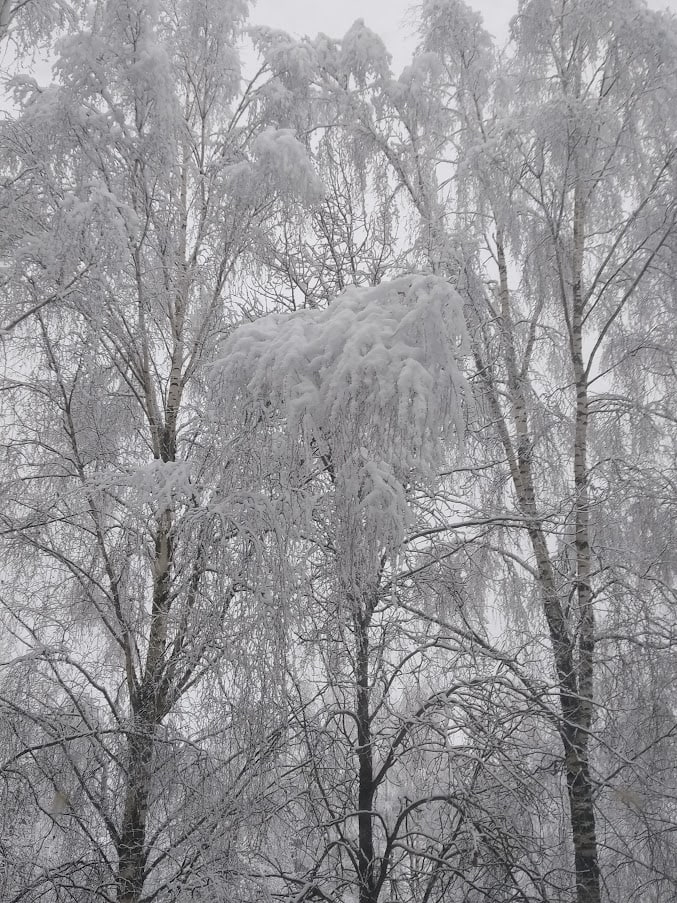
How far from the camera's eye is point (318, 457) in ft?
12.0

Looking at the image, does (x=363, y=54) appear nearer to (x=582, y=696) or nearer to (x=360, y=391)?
(x=360, y=391)

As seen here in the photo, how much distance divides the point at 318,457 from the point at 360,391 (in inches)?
35.1

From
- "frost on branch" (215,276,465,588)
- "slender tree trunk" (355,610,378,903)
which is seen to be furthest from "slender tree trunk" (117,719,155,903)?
"frost on branch" (215,276,465,588)

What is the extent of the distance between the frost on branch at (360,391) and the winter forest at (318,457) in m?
0.02

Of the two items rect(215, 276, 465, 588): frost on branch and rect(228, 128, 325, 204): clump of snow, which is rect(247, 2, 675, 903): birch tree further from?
rect(215, 276, 465, 588): frost on branch

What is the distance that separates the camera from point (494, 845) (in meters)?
4.13

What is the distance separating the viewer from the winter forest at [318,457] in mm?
3428

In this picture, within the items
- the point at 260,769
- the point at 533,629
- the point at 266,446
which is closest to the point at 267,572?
the point at 266,446

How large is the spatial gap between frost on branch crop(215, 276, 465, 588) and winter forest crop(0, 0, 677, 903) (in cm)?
2

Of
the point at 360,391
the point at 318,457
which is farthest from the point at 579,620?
the point at 360,391

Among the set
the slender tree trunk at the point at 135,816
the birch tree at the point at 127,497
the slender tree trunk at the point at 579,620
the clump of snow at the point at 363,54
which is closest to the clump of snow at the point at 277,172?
the birch tree at the point at 127,497

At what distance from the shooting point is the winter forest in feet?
11.2

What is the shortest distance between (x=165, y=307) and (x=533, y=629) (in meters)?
3.54

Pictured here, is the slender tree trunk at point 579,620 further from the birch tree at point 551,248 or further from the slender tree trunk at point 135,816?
the slender tree trunk at point 135,816
